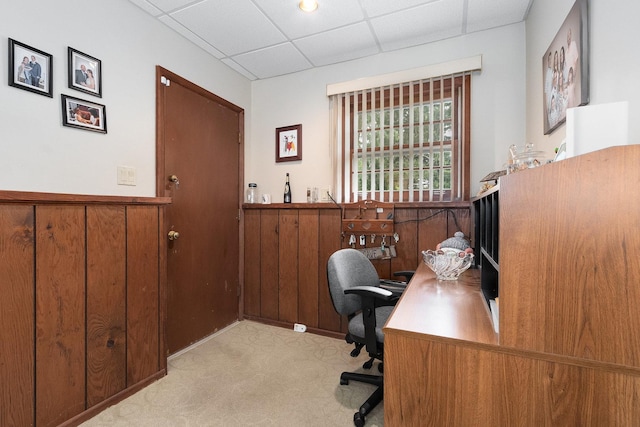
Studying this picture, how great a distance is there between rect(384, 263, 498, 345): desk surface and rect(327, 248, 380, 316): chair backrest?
390 mm

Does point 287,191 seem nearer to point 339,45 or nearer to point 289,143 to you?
point 289,143

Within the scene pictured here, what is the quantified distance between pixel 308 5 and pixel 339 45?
22.7 inches

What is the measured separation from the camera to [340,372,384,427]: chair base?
160cm

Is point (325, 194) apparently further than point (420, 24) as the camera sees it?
Yes

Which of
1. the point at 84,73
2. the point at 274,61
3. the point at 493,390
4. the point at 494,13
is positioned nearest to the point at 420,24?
the point at 494,13

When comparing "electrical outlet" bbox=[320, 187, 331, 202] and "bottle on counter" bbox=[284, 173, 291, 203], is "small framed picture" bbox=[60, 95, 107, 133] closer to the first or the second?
"bottle on counter" bbox=[284, 173, 291, 203]

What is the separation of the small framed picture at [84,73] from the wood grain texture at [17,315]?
853 millimetres

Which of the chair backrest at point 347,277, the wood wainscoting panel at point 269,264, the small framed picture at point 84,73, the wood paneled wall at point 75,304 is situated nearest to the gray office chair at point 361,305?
the chair backrest at point 347,277

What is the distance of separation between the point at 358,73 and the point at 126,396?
121 inches

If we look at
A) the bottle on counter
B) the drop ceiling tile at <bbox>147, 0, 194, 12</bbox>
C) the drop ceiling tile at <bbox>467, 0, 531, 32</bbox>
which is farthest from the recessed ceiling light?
the bottle on counter

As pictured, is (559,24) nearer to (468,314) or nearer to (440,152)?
(440,152)

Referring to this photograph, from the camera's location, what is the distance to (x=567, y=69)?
1.45m

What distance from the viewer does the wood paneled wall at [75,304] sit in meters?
1.38

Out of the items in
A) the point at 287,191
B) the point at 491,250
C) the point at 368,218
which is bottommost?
the point at 491,250
